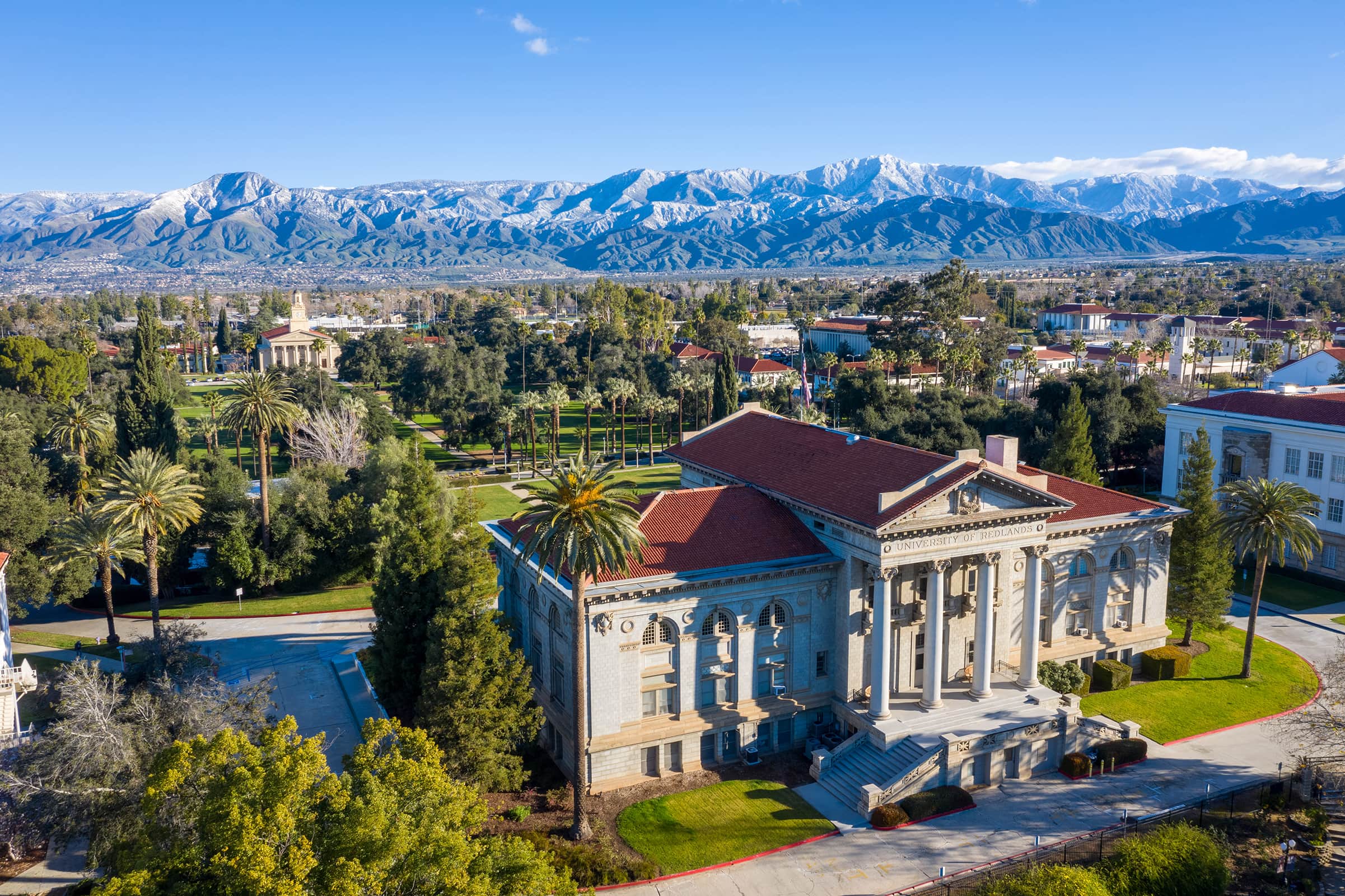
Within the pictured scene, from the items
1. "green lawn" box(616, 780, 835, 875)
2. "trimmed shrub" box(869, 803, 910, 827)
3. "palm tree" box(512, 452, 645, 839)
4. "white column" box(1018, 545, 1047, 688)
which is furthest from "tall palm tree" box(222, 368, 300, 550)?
"white column" box(1018, 545, 1047, 688)

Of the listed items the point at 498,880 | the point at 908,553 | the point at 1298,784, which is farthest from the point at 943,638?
the point at 498,880

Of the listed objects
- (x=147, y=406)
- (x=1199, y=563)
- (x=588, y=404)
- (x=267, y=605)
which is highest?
(x=147, y=406)

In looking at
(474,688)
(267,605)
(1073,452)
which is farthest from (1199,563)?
(267,605)

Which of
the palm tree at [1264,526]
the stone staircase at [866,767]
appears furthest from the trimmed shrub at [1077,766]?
the palm tree at [1264,526]

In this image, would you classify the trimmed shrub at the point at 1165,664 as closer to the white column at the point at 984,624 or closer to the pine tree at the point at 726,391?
the white column at the point at 984,624

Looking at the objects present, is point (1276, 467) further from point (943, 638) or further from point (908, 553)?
point (908, 553)

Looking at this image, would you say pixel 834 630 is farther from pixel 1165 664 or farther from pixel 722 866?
pixel 1165 664

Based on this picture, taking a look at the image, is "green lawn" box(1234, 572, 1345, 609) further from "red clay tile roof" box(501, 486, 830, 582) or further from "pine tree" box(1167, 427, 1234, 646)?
"red clay tile roof" box(501, 486, 830, 582)
